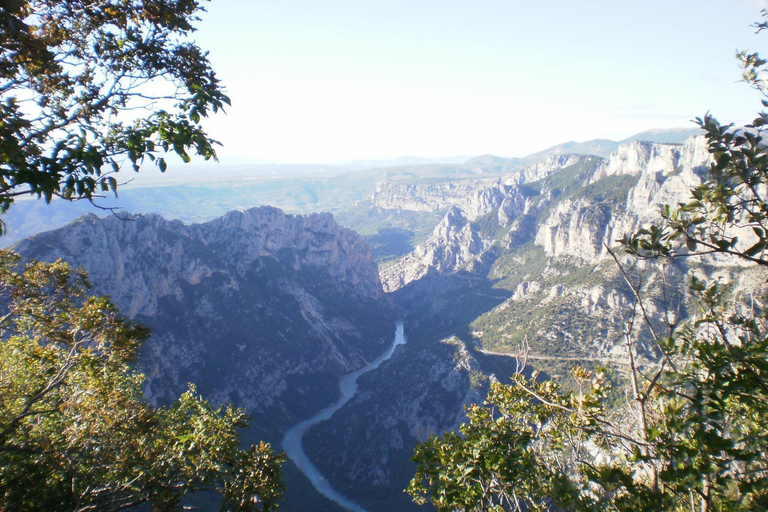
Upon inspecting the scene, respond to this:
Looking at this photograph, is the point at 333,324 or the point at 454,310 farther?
the point at 454,310

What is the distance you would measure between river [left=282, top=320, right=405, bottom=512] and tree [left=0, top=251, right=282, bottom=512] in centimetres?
7513

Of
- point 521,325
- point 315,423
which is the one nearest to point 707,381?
point 315,423

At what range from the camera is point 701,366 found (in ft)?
20.7

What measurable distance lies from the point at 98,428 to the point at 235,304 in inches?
4618

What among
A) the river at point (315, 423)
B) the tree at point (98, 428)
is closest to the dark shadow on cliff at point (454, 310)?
the river at point (315, 423)

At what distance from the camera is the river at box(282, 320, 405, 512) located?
8144 cm

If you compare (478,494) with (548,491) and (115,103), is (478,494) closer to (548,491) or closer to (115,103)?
(548,491)

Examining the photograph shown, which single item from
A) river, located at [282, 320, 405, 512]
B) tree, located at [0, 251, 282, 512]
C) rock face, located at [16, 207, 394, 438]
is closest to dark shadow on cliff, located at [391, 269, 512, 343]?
rock face, located at [16, 207, 394, 438]

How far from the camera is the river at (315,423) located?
8144 cm

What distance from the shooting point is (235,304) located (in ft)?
408

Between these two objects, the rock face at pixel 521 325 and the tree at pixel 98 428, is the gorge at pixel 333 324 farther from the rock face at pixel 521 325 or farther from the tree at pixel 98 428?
the tree at pixel 98 428

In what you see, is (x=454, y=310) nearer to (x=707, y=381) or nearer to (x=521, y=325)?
(x=521, y=325)

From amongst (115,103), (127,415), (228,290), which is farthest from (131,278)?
(115,103)

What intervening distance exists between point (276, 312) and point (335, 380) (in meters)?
29.7
